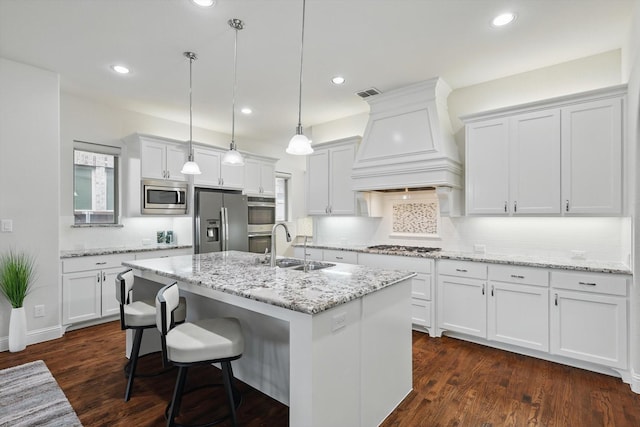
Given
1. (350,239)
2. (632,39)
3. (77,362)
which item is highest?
(632,39)

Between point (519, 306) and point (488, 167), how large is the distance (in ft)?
4.79

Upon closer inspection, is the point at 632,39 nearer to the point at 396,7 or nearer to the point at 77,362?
the point at 396,7

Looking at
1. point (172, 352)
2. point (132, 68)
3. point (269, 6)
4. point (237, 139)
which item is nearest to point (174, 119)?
point (237, 139)

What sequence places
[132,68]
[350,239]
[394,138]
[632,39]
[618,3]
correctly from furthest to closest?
[350,239], [394,138], [132,68], [632,39], [618,3]

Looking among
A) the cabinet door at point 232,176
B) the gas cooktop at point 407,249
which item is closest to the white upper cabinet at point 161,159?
the cabinet door at point 232,176

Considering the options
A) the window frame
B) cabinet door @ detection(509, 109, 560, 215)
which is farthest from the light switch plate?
cabinet door @ detection(509, 109, 560, 215)

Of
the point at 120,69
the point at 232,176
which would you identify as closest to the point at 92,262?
the point at 120,69

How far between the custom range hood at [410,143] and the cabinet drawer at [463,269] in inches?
33.7

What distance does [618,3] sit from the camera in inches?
94.7

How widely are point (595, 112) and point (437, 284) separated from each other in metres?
2.19

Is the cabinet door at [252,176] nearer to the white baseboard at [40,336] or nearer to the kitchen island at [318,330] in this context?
the kitchen island at [318,330]

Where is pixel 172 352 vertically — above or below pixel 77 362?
above

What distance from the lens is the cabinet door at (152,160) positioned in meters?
4.46

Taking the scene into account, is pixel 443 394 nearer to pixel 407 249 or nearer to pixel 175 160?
pixel 407 249
